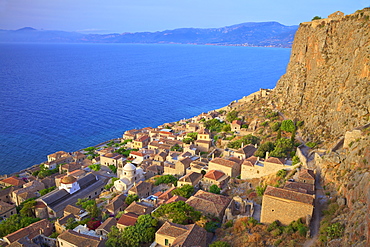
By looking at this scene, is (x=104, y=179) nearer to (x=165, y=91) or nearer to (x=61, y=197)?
(x=61, y=197)

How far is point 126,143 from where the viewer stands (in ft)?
190

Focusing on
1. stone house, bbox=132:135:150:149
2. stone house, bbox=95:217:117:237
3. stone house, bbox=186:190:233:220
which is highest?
stone house, bbox=186:190:233:220

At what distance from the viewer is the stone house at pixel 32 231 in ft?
90.5

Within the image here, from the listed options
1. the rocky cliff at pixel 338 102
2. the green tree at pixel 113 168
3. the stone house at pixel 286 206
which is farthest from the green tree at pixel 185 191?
the green tree at pixel 113 168

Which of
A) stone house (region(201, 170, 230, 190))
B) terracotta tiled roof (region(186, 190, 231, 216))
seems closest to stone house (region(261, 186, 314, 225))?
terracotta tiled roof (region(186, 190, 231, 216))

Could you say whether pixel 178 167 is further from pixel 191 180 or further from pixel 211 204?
pixel 211 204

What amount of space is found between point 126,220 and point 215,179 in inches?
444

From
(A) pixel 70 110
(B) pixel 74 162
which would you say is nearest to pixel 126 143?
(B) pixel 74 162

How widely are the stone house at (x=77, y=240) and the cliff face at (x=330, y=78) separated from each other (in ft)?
89.4

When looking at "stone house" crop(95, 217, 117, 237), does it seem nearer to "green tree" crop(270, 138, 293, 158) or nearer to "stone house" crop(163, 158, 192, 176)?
"stone house" crop(163, 158, 192, 176)

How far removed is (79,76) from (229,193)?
128 meters

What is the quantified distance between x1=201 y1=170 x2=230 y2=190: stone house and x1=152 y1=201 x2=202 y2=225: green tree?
791 cm

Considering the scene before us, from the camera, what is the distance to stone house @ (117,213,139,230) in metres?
26.5

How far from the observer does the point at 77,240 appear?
25.2m
